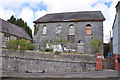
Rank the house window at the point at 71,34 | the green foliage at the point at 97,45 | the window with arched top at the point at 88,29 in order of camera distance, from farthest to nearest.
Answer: the house window at the point at 71,34 < the window with arched top at the point at 88,29 < the green foliage at the point at 97,45

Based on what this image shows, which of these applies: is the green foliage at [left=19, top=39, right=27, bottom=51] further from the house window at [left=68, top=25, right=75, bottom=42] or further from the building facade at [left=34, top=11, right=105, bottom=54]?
the house window at [left=68, top=25, right=75, bottom=42]

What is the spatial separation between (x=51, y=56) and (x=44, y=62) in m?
0.98

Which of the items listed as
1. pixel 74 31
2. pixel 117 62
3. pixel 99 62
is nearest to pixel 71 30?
pixel 74 31

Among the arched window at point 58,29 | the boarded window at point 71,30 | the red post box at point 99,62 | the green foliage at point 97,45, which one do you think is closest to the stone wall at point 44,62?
the red post box at point 99,62

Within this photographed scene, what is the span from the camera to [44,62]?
10.5 m

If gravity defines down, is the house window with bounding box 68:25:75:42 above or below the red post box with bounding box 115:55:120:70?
above

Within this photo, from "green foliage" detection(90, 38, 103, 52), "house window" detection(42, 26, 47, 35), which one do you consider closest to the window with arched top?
"green foliage" detection(90, 38, 103, 52)

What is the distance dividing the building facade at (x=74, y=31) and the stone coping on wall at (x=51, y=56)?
4927mm

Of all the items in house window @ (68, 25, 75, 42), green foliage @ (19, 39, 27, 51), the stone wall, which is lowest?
the stone wall

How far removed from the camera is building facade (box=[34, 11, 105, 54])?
1526 centimetres

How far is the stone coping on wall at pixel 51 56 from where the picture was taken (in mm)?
9805

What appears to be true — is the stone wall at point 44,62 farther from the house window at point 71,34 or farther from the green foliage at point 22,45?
the house window at point 71,34

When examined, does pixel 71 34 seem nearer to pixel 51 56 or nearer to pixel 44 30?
pixel 44 30

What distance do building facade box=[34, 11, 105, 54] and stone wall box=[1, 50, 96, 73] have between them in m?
5.10
